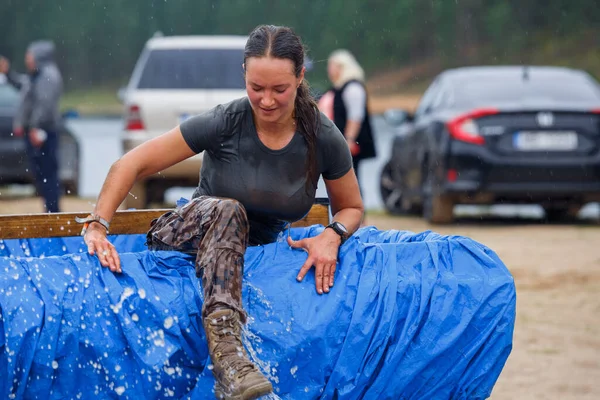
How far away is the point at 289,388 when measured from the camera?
4238mm

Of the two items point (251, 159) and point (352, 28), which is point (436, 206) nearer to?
point (251, 159)

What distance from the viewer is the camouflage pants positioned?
4.07 m

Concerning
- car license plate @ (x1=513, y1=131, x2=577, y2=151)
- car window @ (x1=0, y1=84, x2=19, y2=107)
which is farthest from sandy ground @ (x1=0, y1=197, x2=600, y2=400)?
car window @ (x1=0, y1=84, x2=19, y2=107)

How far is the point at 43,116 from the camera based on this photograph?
1147 cm

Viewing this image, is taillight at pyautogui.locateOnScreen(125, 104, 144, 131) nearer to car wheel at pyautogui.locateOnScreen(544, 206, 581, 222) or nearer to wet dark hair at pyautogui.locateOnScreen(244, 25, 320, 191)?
car wheel at pyautogui.locateOnScreen(544, 206, 581, 222)

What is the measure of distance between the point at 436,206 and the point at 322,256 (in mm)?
7280

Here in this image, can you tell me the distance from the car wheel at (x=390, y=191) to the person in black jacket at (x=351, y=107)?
2.54 metres

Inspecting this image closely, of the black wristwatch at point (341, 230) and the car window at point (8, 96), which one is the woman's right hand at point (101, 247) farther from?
the car window at point (8, 96)

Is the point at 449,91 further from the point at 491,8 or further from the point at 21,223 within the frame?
the point at 491,8

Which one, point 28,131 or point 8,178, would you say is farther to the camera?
point 8,178

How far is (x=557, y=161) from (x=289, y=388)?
23.7 feet

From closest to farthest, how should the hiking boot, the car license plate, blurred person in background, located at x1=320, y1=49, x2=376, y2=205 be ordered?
the hiking boot
blurred person in background, located at x1=320, y1=49, x2=376, y2=205
the car license plate

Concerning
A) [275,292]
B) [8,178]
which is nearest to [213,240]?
[275,292]

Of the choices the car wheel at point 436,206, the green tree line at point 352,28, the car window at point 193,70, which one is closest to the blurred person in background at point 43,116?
the car window at point 193,70
